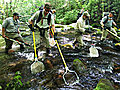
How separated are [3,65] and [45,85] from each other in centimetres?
269

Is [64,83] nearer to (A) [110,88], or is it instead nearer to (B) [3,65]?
(A) [110,88]

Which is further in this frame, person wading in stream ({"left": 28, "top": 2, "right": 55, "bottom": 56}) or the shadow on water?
person wading in stream ({"left": 28, "top": 2, "right": 55, "bottom": 56})

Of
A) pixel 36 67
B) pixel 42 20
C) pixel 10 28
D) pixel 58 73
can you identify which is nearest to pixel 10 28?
pixel 10 28

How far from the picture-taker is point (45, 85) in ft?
12.3

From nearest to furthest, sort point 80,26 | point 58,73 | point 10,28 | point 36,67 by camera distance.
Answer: point 36,67 < point 58,73 < point 10,28 < point 80,26

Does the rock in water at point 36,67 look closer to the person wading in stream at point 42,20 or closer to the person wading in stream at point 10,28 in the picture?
the person wading in stream at point 42,20

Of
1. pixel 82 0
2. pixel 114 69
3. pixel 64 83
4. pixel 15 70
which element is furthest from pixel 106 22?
pixel 82 0

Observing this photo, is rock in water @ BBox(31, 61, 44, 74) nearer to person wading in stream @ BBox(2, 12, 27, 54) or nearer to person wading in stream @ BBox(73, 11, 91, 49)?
person wading in stream @ BBox(2, 12, 27, 54)

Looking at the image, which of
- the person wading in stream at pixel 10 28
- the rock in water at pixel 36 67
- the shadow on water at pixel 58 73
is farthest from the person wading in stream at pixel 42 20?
the rock in water at pixel 36 67

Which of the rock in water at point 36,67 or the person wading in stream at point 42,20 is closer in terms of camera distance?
the rock in water at point 36,67

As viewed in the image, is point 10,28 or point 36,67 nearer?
point 36,67

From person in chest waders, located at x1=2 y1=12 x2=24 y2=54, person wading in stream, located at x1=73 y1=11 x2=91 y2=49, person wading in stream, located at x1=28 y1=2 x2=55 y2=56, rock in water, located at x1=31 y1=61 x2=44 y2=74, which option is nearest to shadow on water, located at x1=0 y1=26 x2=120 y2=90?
rock in water, located at x1=31 y1=61 x2=44 y2=74

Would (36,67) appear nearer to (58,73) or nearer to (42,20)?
(58,73)

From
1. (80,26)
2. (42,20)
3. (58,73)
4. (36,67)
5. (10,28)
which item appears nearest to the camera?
(36,67)
